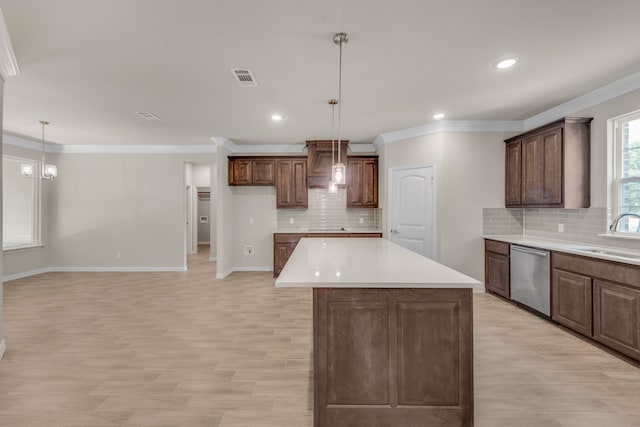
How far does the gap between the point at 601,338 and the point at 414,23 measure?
10.8 feet

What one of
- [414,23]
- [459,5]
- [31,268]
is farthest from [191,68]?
[31,268]

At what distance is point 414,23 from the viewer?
2188 millimetres

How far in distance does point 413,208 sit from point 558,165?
2.03 meters

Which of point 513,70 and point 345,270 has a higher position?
point 513,70

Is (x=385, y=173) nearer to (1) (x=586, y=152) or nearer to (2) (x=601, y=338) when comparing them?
A: (1) (x=586, y=152)

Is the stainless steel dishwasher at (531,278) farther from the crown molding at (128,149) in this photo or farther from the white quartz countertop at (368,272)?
the crown molding at (128,149)

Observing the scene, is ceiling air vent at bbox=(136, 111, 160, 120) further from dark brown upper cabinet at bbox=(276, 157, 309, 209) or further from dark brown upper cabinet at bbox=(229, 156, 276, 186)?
dark brown upper cabinet at bbox=(276, 157, 309, 209)

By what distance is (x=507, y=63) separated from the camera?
9.16ft

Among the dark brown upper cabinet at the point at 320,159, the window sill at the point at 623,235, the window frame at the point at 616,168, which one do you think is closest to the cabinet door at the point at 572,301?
the window sill at the point at 623,235

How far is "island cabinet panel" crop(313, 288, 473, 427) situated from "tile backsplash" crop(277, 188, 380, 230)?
4.62 m

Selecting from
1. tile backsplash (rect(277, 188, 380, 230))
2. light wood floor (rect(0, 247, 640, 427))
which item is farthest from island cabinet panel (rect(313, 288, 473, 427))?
tile backsplash (rect(277, 188, 380, 230))

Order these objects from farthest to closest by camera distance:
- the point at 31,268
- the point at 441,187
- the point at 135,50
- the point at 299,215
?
the point at 299,215, the point at 31,268, the point at 441,187, the point at 135,50

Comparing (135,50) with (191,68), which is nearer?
(135,50)

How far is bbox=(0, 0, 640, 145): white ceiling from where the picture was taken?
6.75 feet
